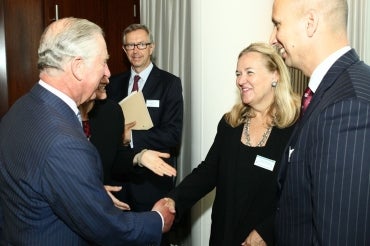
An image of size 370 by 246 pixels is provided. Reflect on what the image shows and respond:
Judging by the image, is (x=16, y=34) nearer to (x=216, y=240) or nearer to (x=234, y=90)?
(x=234, y=90)

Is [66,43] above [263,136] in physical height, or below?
above

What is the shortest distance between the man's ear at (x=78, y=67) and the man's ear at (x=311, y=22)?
80 centimetres

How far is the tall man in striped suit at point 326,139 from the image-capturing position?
111cm

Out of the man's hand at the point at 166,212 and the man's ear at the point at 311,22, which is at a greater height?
the man's ear at the point at 311,22

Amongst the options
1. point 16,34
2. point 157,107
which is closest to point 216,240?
point 157,107

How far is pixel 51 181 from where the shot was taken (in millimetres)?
1281

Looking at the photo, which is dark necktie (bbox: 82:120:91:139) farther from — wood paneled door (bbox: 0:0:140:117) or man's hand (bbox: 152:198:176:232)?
wood paneled door (bbox: 0:0:140:117)

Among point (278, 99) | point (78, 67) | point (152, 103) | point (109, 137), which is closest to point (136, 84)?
point (152, 103)

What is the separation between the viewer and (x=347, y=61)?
132 centimetres

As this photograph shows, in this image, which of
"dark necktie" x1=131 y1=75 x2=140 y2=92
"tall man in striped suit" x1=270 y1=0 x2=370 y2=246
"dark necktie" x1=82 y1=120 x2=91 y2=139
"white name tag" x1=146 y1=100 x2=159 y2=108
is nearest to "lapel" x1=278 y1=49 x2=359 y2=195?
"tall man in striped suit" x1=270 y1=0 x2=370 y2=246

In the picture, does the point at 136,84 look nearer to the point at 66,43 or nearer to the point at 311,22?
the point at 66,43

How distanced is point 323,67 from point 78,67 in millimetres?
867

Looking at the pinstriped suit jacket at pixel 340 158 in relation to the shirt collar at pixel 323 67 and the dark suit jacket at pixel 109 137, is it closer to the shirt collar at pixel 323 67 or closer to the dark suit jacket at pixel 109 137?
the shirt collar at pixel 323 67

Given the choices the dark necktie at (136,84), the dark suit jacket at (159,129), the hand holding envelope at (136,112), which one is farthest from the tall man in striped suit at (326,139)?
the dark necktie at (136,84)
